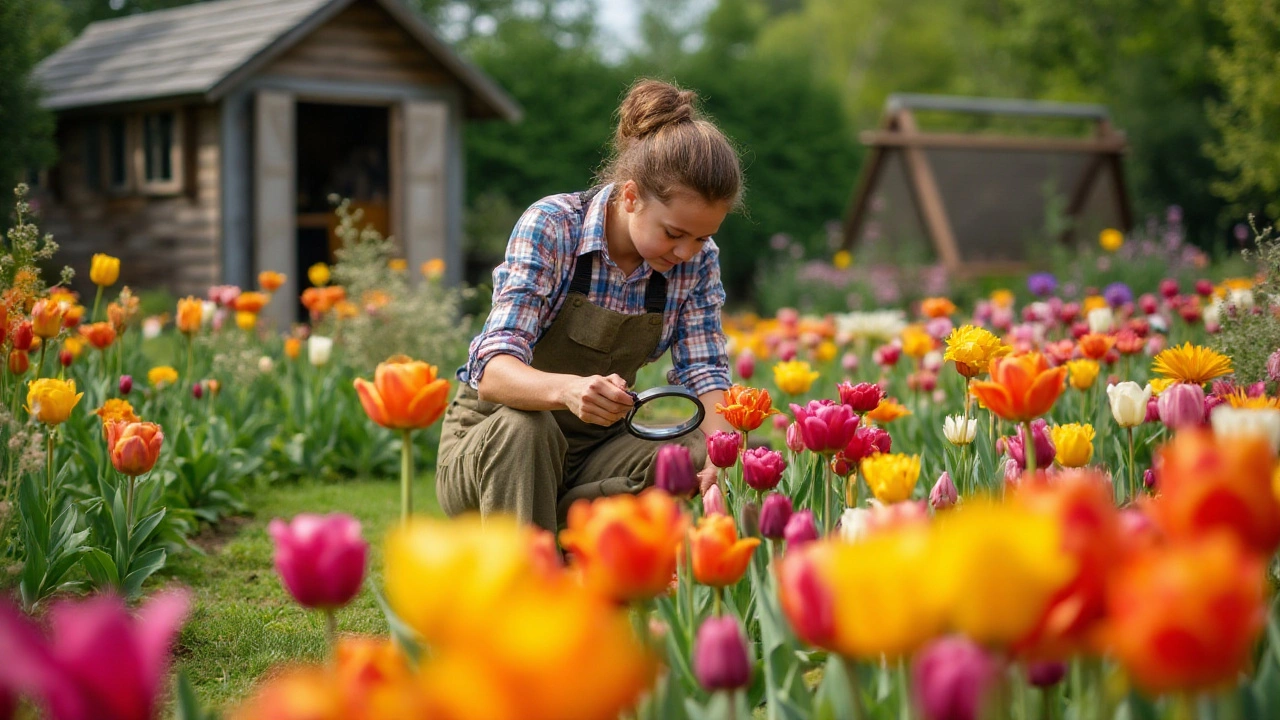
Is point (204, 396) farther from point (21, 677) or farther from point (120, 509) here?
point (21, 677)

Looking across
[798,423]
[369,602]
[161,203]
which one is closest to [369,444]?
[369,602]

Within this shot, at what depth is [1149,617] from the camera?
865 mm

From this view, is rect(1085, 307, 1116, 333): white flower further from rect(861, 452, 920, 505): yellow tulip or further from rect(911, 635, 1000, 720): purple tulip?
rect(911, 635, 1000, 720): purple tulip

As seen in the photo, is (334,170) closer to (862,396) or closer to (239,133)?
(239,133)

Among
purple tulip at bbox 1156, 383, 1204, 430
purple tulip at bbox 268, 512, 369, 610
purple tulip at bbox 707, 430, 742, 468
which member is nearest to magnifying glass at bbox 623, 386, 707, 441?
purple tulip at bbox 707, 430, 742, 468

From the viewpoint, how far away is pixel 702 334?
3213 mm

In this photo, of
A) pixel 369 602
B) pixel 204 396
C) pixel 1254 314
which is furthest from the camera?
pixel 204 396

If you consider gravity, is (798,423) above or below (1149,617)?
below

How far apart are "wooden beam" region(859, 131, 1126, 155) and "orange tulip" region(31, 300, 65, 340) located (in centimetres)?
845

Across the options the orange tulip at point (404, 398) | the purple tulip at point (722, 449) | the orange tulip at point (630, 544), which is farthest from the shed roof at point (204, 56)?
the orange tulip at point (630, 544)

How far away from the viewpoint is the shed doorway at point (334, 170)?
11859 mm

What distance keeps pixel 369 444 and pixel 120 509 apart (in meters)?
2.19

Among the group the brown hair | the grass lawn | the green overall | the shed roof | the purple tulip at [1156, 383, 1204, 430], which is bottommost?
the grass lawn

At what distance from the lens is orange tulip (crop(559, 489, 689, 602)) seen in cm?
110
